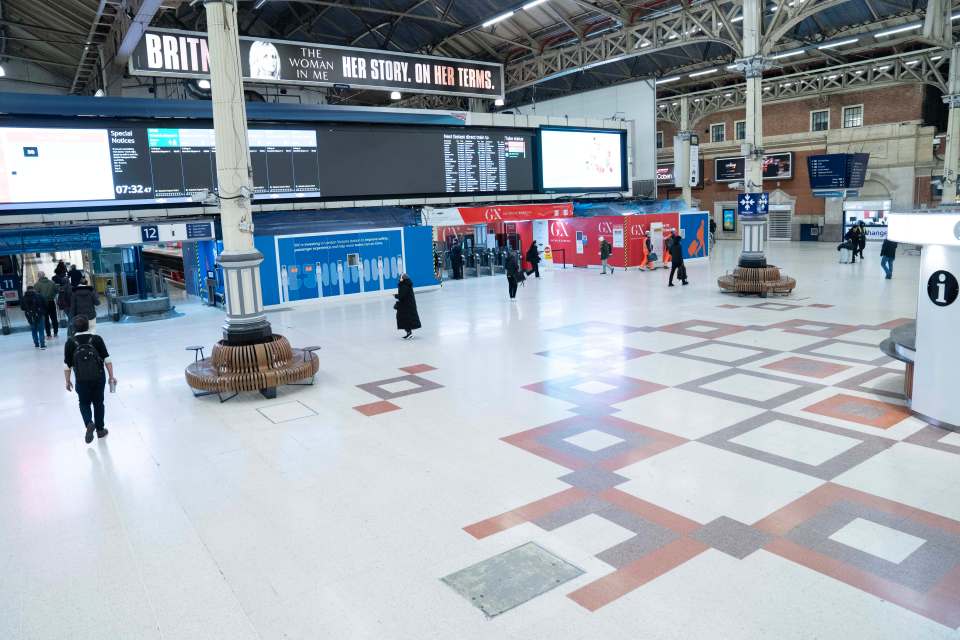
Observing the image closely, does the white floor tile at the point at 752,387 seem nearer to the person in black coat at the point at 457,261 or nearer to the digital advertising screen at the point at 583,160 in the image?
the digital advertising screen at the point at 583,160

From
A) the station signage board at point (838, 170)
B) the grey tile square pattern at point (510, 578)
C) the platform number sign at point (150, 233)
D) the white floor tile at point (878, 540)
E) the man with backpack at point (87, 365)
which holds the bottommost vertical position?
the white floor tile at point (878, 540)

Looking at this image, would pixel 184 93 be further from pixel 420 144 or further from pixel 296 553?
pixel 296 553

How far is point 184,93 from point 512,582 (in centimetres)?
2002

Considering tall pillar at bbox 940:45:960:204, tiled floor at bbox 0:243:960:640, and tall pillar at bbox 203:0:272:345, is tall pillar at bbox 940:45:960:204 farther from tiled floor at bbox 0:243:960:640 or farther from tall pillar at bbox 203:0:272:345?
tall pillar at bbox 203:0:272:345

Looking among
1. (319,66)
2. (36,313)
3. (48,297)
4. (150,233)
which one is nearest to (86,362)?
(36,313)

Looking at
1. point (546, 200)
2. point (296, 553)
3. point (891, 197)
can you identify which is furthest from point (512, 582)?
point (891, 197)

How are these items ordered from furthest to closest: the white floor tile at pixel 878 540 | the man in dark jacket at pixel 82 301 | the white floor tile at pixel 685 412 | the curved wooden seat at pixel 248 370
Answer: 1. the man in dark jacket at pixel 82 301
2. the curved wooden seat at pixel 248 370
3. the white floor tile at pixel 685 412
4. the white floor tile at pixel 878 540

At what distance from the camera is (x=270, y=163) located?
17250 mm

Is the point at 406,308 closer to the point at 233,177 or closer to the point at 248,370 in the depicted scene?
the point at 248,370

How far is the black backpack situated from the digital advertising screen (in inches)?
682

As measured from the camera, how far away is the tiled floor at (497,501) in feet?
13.0

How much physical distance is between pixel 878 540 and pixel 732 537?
0.96 meters

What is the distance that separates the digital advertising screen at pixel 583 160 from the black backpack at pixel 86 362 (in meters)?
17.3

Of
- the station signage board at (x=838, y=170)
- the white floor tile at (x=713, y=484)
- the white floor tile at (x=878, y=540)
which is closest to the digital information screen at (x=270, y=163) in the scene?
the station signage board at (x=838, y=170)
